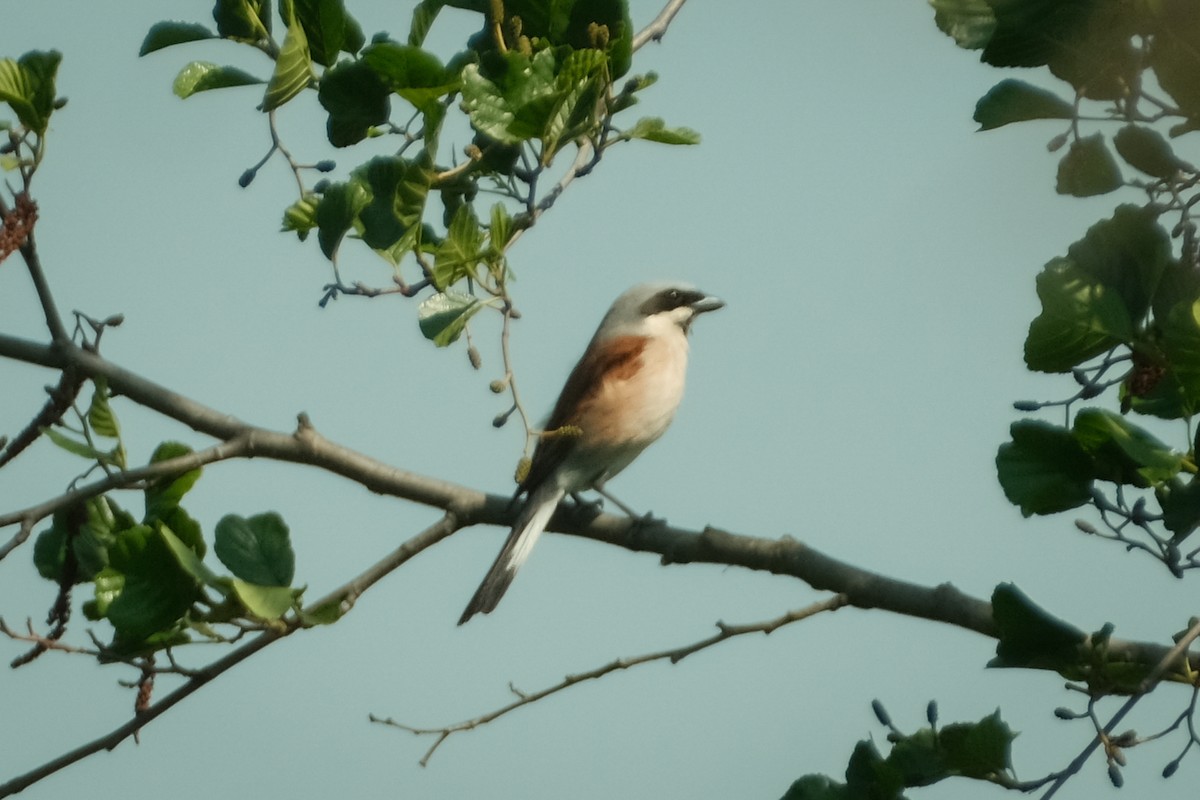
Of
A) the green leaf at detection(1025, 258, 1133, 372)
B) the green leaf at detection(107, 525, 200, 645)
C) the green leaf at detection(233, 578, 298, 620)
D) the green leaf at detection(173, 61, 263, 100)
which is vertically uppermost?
the green leaf at detection(173, 61, 263, 100)

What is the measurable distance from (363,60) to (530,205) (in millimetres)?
500

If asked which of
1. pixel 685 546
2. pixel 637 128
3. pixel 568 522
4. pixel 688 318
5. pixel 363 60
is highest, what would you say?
pixel 688 318

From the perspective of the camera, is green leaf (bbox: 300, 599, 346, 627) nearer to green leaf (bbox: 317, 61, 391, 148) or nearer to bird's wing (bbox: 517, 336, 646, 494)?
green leaf (bbox: 317, 61, 391, 148)

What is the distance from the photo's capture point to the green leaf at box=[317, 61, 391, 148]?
3.21 meters

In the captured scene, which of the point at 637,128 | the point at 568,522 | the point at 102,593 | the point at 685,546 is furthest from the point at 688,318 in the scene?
the point at 102,593

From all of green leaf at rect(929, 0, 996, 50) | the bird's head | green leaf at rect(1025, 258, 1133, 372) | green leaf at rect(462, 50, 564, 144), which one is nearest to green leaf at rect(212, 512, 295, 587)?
green leaf at rect(462, 50, 564, 144)

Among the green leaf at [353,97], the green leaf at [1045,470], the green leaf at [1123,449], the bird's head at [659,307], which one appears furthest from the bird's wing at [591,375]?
the green leaf at [1123,449]

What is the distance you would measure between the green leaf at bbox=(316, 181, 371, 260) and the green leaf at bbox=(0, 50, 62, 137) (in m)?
0.75

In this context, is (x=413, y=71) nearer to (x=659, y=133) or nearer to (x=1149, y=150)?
(x=659, y=133)

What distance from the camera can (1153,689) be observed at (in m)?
2.81

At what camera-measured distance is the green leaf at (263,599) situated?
3.14 metres

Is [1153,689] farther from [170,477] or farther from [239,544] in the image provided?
[170,477]

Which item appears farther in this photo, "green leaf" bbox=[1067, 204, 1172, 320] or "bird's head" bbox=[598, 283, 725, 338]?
"bird's head" bbox=[598, 283, 725, 338]

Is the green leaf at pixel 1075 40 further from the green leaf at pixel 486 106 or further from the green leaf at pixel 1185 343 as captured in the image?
the green leaf at pixel 486 106
